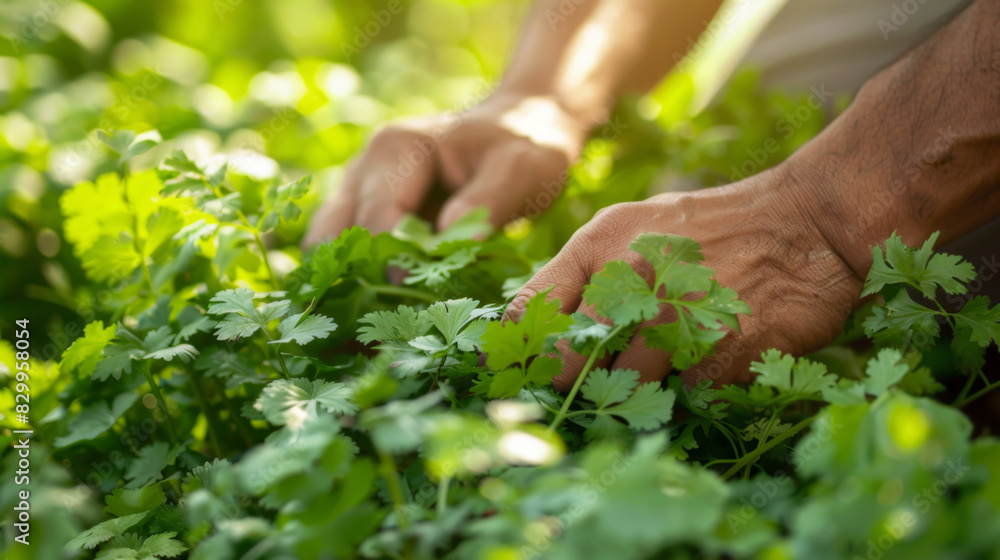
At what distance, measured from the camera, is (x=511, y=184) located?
1.21 meters

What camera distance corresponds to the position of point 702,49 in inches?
76.6

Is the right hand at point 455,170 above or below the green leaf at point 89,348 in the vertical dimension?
above

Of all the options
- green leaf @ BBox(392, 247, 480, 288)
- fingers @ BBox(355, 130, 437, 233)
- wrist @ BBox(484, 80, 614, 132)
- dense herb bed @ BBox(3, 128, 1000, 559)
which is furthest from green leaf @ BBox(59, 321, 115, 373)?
wrist @ BBox(484, 80, 614, 132)

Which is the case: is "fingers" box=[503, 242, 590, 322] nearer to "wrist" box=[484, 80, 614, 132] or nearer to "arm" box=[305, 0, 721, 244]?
"arm" box=[305, 0, 721, 244]

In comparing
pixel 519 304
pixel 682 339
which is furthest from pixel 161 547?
pixel 682 339

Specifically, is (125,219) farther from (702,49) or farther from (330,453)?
(702,49)

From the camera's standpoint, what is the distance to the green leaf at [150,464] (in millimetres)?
691

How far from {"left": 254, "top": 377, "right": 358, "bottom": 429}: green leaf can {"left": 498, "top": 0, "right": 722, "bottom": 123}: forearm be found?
105 centimetres

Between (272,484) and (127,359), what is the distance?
0.34m

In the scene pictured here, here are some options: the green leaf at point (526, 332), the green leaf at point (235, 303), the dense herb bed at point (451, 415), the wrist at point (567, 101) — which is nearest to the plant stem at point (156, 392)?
the dense herb bed at point (451, 415)

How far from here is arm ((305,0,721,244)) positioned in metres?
1.21

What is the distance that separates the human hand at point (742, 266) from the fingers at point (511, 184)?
1.39ft

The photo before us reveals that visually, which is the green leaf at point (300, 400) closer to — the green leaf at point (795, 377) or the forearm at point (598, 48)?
the green leaf at point (795, 377)

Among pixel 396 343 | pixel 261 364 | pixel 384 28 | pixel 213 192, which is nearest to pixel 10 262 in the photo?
pixel 213 192
